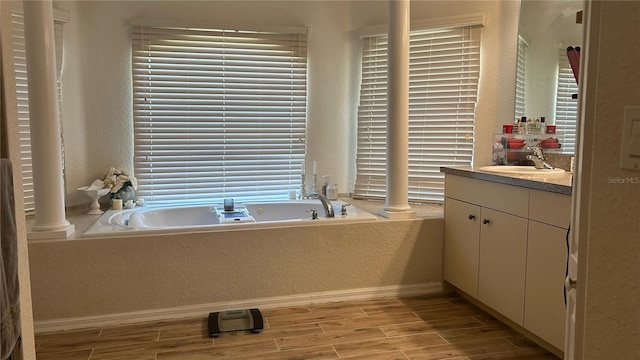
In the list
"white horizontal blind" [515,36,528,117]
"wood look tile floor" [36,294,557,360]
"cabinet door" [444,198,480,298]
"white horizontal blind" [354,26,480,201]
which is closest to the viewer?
"wood look tile floor" [36,294,557,360]

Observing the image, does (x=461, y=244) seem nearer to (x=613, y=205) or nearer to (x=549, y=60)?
(x=549, y=60)

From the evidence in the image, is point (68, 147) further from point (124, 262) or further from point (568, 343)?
point (568, 343)

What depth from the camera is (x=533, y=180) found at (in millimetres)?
2424

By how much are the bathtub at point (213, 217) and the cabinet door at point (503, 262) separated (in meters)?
0.77

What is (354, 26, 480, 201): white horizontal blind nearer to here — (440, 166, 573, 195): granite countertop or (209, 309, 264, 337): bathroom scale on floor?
(440, 166, 573, 195): granite countertop

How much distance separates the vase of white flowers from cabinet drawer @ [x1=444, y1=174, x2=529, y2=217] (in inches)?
91.1

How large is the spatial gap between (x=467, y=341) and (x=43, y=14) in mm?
2970

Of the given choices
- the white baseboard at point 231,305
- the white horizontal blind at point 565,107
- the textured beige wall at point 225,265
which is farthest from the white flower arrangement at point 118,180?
the white horizontal blind at point 565,107

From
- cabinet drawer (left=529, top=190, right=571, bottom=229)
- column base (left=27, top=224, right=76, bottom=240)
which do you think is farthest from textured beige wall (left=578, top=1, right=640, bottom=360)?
column base (left=27, top=224, right=76, bottom=240)

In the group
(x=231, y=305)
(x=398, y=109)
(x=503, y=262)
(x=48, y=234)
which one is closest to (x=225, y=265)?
(x=231, y=305)

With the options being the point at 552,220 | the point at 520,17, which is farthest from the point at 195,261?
the point at 520,17

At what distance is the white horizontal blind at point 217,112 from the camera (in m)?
3.72

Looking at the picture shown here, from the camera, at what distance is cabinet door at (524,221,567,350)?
228 cm

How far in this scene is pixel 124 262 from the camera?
9.27 ft
